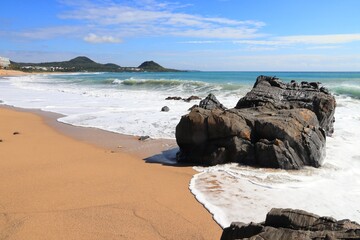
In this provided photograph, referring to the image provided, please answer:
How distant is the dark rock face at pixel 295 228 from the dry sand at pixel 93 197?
1.31 m

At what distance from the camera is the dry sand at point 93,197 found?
460cm

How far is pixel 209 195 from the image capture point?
19.6 ft

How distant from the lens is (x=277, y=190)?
620 cm

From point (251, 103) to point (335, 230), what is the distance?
288 inches

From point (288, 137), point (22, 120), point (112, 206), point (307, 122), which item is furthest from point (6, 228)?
point (22, 120)

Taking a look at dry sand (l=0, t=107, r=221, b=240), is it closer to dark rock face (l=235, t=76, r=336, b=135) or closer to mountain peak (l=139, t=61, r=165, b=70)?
dark rock face (l=235, t=76, r=336, b=135)

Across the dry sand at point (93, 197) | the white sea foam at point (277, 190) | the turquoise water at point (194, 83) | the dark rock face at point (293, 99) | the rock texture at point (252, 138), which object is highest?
the dark rock face at point (293, 99)

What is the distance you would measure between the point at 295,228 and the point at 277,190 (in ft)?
10.4

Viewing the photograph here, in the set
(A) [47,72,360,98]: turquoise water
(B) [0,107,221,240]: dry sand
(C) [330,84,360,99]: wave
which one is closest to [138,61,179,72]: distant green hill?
(A) [47,72,360,98]: turquoise water

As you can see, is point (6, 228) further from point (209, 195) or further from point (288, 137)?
point (288, 137)

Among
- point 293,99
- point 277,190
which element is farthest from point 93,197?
point 293,99

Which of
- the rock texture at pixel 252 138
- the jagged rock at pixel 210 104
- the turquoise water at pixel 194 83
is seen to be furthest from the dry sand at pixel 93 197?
the turquoise water at pixel 194 83

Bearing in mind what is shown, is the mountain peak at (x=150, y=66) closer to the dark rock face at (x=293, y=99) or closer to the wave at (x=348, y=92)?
the wave at (x=348, y=92)

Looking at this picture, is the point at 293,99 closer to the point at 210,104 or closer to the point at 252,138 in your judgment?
the point at 210,104
